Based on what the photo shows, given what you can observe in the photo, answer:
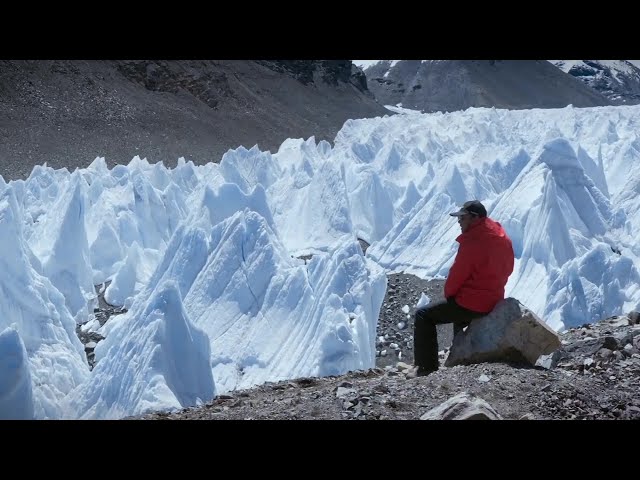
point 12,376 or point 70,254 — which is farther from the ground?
point 70,254

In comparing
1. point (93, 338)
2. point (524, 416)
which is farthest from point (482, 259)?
point (93, 338)

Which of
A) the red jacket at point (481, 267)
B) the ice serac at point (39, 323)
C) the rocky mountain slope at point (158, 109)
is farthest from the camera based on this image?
the rocky mountain slope at point (158, 109)

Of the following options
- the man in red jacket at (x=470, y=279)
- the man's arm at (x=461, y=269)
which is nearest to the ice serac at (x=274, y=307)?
the man in red jacket at (x=470, y=279)

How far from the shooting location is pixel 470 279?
397 cm

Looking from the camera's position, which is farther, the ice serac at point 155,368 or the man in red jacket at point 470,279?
the ice serac at point 155,368

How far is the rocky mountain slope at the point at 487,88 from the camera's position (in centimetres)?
5741

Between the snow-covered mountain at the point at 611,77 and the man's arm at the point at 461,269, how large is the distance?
56.9m

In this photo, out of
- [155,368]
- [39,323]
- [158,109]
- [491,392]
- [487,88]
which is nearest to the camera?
[491,392]

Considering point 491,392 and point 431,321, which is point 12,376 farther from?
point 491,392

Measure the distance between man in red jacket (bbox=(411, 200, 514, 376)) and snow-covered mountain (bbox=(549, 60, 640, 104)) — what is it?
56.8 metres

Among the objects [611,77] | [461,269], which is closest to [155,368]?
[461,269]

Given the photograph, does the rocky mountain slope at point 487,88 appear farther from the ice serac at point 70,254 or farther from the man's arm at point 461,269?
the man's arm at point 461,269

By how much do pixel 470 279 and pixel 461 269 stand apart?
86 mm
